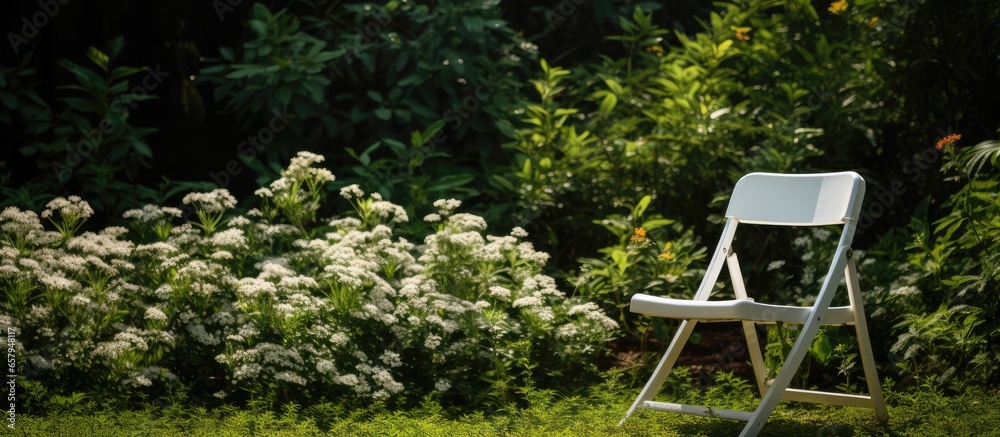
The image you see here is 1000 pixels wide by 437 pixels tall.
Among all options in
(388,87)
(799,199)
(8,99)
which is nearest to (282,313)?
(799,199)

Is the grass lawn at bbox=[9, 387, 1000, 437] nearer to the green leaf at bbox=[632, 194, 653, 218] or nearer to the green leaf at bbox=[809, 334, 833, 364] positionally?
the green leaf at bbox=[809, 334, 833, 364]

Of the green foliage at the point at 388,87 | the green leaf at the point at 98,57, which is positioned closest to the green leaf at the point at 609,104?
the green foliage at the point at 388,87

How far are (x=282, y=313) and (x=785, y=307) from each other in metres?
2.07

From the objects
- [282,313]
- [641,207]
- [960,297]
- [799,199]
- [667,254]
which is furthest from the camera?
[641,207]

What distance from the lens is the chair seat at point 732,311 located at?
11.5 feet

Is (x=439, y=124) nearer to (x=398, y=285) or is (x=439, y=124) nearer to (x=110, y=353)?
(x=398, y=285)

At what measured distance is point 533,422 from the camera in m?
4.13

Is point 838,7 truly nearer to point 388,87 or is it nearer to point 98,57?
point 388,87

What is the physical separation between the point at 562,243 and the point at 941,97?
2.29 metres

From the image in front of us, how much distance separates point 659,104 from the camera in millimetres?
6137

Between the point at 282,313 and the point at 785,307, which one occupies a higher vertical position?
the point at 282,313

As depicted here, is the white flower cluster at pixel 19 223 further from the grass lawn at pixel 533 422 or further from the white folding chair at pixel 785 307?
the white folding chair at pixel 785 307

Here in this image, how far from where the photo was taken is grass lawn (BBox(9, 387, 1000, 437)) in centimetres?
388

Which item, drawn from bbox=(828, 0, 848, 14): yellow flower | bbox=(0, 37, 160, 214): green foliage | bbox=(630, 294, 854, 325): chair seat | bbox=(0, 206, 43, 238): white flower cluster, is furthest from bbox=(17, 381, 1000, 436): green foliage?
bbox=(828, 0, 848, 14): yellow flower
